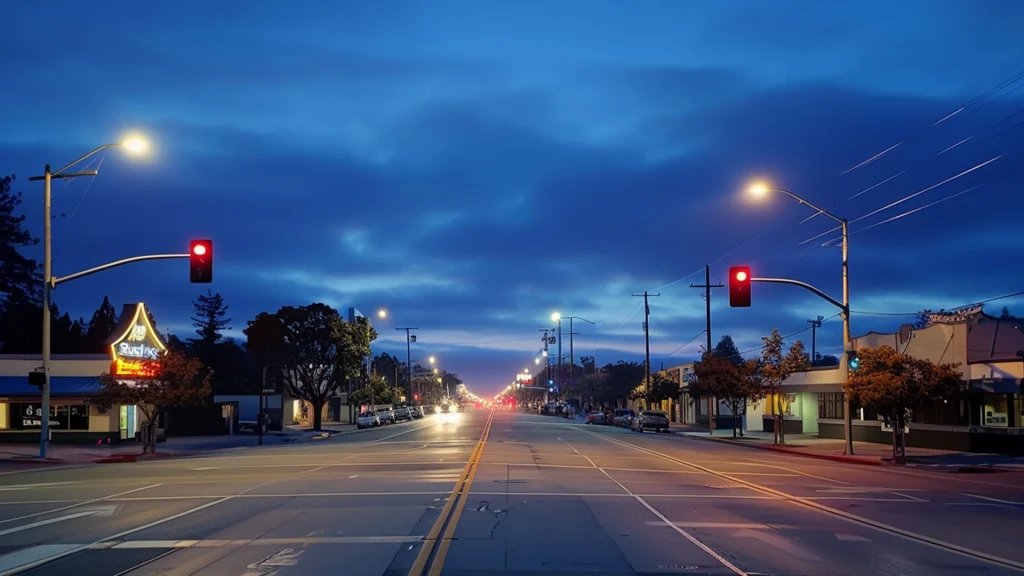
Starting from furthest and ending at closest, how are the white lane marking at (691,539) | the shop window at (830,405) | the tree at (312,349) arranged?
the tree at (312,349) → the shop window at (830,405) → the white lane marking at (691,539)

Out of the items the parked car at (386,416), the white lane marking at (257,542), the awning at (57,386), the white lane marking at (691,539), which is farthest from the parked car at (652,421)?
the white lane marking at (257,542)

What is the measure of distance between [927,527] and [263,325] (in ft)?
194

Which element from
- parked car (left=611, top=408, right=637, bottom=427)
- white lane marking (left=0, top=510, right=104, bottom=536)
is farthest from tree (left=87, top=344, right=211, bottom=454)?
parked car (left=611, top=408, right=637, bottom=427)

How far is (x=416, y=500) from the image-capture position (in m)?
18.5

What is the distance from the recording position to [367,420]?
7794cm

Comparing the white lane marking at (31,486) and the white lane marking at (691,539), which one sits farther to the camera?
the white lane marking at (31,486)

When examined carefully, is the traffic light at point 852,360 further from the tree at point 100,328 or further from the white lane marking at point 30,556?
the tree at point 100,328

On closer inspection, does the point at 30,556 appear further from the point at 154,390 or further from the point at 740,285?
the point at 154,390

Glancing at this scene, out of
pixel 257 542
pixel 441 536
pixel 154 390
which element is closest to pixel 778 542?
pixel 441 536

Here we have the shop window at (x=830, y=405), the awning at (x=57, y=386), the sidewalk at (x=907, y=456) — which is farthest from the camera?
the shop window at (x=830, y=405)

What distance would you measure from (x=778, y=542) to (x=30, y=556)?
10.6 meters

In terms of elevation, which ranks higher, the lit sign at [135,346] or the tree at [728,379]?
the lit sign at [135,346]

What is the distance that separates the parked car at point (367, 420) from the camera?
77.5 meters

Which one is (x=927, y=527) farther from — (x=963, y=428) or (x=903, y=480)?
(x=963, y=428)
